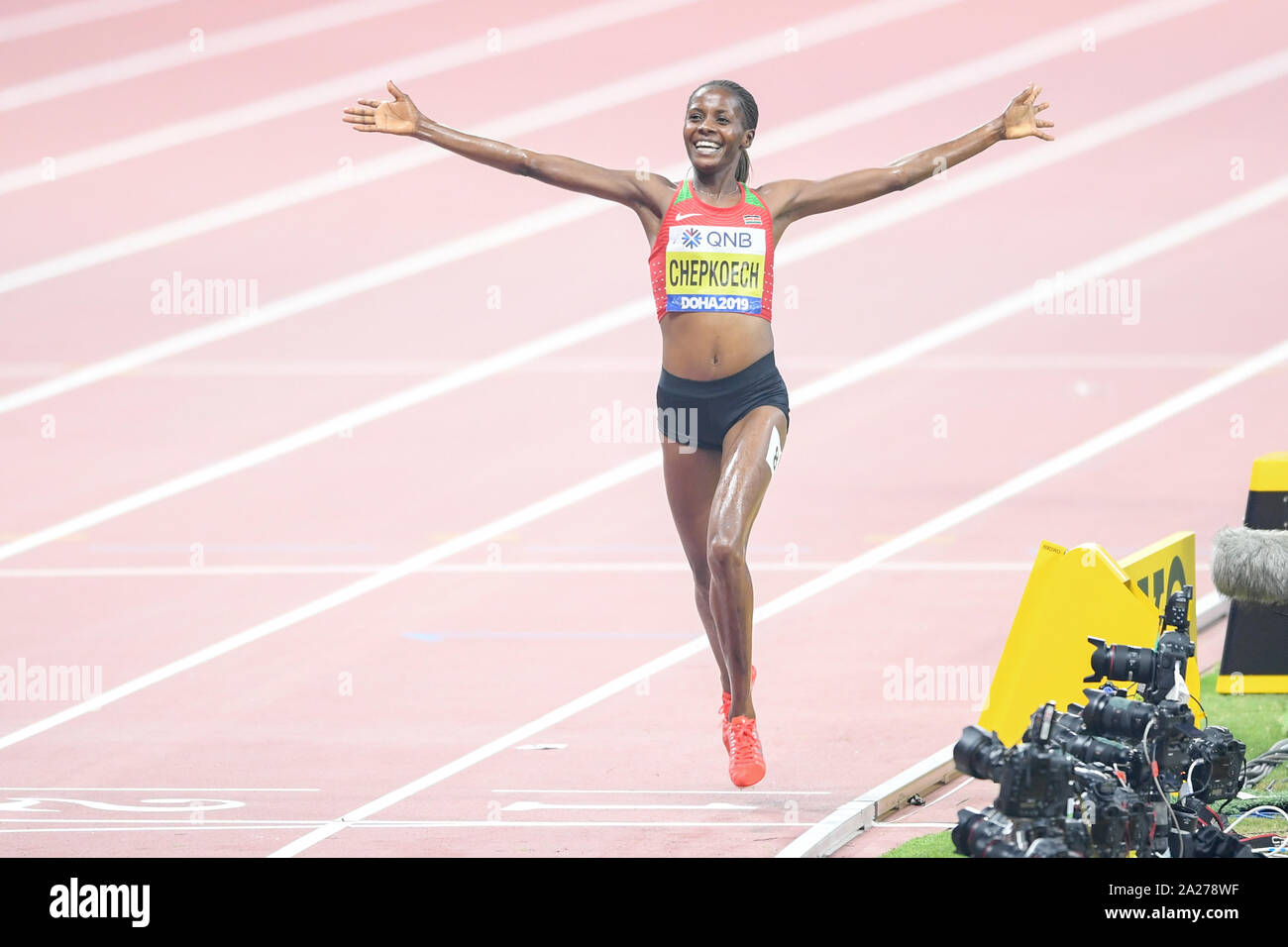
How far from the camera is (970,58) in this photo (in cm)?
2420

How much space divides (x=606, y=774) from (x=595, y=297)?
12.2 m

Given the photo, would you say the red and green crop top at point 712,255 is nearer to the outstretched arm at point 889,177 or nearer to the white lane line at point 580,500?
the outstretched arm at point 889,177

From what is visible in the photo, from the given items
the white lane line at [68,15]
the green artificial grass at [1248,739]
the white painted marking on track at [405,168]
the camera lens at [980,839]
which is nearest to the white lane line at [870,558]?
the green artificial grass at [1248,739]

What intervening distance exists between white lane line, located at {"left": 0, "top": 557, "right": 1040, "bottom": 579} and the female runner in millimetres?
4320

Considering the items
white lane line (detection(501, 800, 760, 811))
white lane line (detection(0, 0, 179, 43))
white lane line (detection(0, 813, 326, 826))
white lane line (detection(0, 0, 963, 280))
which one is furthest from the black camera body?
white lane line (detection(0, 0, 179, 43))

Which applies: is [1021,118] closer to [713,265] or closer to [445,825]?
[713,265]

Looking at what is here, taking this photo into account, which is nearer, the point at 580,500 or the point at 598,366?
the point at 580,500

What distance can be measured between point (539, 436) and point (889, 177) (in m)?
8.13

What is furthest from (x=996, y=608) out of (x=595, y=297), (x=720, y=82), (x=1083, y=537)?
(x=595, y=297)

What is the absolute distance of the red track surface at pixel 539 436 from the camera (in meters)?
8.34

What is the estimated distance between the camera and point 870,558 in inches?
476

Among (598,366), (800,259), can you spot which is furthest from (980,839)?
(800,259)

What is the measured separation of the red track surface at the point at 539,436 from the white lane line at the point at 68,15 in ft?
0.48

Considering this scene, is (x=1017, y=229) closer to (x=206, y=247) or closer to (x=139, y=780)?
(x=206, y=247)
